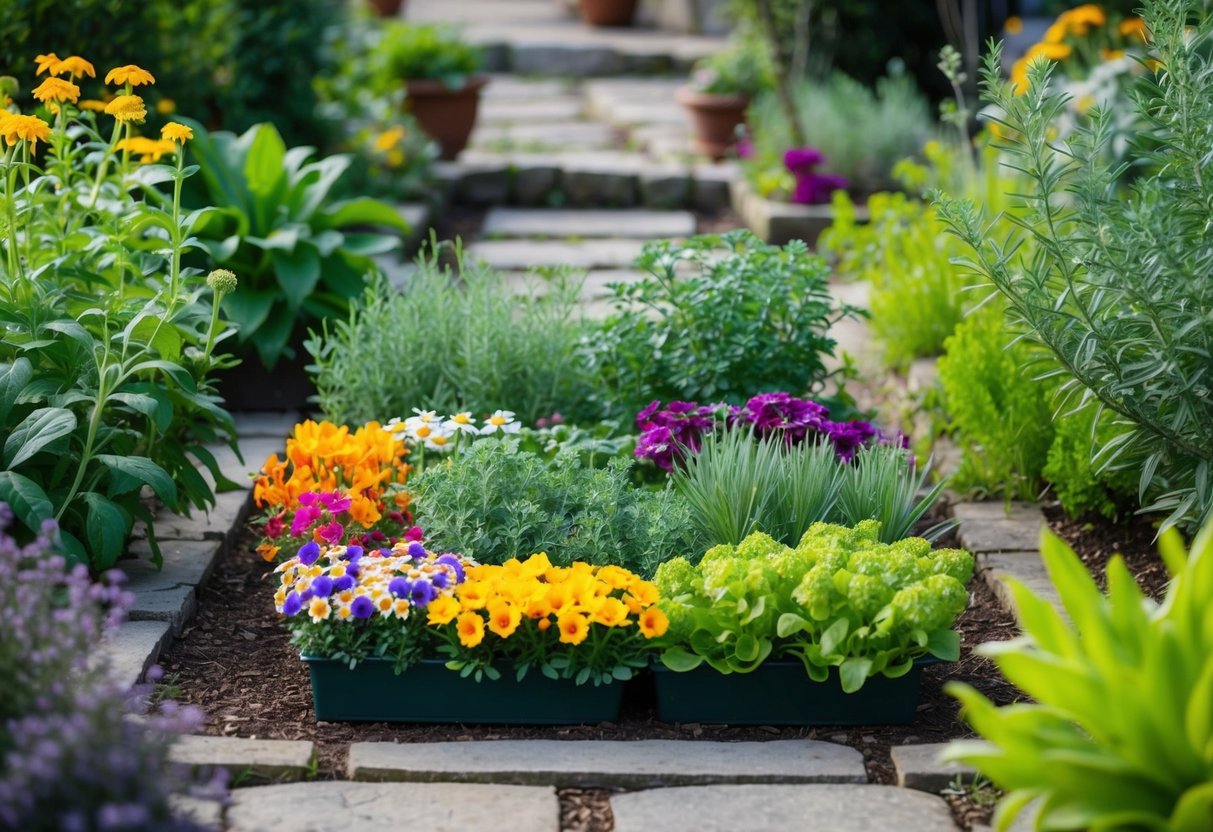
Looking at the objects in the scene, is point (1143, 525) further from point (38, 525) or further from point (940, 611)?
point (38, 525)

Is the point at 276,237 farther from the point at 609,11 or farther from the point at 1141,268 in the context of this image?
the point at 609,11

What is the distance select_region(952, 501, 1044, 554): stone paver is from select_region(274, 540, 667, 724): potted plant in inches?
47.6

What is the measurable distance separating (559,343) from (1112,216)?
1.55 m

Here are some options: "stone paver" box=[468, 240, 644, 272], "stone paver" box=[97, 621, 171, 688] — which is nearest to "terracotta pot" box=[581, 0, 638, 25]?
"stone paver" box=[468, 240, 644, 272]

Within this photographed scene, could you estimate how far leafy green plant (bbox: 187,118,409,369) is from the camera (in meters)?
4.29

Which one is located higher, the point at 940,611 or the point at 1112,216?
the point at 1112,216

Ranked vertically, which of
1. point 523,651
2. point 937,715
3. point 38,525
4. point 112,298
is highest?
point 112,298

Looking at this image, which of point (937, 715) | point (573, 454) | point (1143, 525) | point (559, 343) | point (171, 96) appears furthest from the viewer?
point (171, 96)

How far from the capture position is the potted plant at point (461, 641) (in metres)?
2.65

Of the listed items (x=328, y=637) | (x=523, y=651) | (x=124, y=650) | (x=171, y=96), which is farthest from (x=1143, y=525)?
(x=171, y=96)

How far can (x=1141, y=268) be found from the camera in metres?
2.85

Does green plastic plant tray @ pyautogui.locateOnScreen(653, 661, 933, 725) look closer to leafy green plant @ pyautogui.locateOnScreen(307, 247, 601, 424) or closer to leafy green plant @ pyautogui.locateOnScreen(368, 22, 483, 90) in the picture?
leafy green plant @ pyautogui.locateOnScreen(307, 247, 601, 424)

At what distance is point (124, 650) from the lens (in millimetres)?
2820

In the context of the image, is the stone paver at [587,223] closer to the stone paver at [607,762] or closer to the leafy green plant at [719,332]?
the leafy green plant at [719,332]
